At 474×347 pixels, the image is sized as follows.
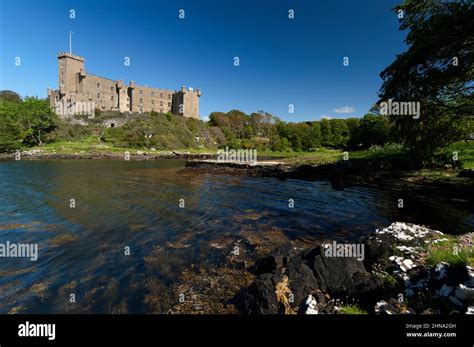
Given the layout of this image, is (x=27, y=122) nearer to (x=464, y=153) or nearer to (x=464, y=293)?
(x=464, y=293)

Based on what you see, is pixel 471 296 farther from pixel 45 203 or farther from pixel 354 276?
pixel 45 203

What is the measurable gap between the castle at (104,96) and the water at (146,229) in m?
98.5

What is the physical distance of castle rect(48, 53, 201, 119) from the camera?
104938 millimetres

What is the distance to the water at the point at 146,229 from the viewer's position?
324 inches

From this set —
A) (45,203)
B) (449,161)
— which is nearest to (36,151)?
(45,203)

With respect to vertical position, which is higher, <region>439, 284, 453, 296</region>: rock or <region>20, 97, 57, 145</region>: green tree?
<region>20, 97, 57, 145</region>: green tree

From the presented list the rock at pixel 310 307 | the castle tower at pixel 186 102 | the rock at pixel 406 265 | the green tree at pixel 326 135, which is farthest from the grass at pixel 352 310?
the castle tower at pixel 186 102

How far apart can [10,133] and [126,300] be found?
95705 millimetres

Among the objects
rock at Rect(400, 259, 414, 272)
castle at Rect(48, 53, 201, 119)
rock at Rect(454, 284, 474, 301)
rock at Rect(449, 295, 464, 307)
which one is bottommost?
rock at Rect(400, 259, 414, 272)

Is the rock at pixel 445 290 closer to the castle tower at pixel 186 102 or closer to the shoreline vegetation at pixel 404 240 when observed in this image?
the shoreline vegetation at pixel 404 240

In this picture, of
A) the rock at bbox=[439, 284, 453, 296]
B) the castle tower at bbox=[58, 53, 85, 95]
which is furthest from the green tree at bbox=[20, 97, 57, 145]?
the rock at bbox=[439, 284, 453, 296]

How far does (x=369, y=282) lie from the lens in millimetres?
7133

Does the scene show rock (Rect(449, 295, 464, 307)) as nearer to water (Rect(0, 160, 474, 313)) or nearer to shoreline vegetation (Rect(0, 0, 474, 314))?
shoreline vegetation (Rect(0, 0, 474, 314))

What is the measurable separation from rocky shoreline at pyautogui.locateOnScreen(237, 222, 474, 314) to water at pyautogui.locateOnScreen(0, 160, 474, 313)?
285 centimetres
